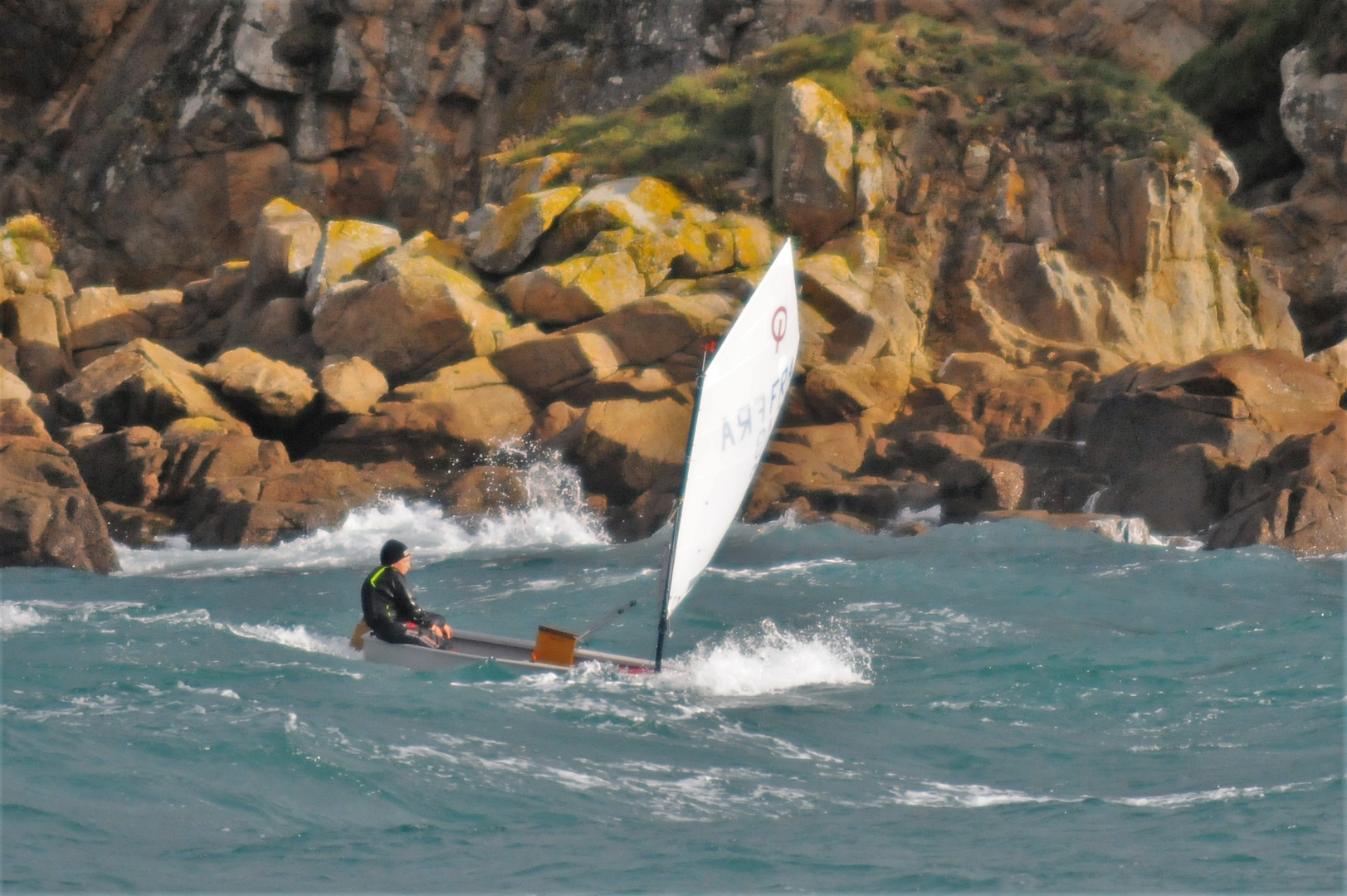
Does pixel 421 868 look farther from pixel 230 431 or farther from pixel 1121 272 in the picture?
pixel 1121 272

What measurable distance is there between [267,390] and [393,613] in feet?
35.3

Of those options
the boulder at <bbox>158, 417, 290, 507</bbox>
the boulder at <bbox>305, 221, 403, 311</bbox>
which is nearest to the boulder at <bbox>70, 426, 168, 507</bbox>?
the boulder at <bbox>158, 417, 290, 507</bbox>

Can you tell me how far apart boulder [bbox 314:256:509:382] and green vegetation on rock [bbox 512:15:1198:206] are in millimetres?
4528

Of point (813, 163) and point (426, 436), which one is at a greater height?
point (813, 163)

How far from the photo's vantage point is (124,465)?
18.7 metres

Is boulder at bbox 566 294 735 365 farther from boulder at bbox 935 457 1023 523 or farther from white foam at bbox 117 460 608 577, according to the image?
boulder at bbox 935 457 1023 523

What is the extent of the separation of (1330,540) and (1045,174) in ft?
37.1

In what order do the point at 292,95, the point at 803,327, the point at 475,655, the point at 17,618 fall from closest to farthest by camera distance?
the point at 475,655
the point at 17,618
the point at 803,327
the point at 292,95

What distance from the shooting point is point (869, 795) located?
296 inches

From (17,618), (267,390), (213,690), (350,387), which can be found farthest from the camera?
(350,387)

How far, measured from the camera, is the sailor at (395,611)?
10.3 m

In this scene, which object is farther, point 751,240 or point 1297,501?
point 751,240

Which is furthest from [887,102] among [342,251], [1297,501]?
[1297,501]

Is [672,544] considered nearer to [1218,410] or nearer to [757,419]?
[757,419]
